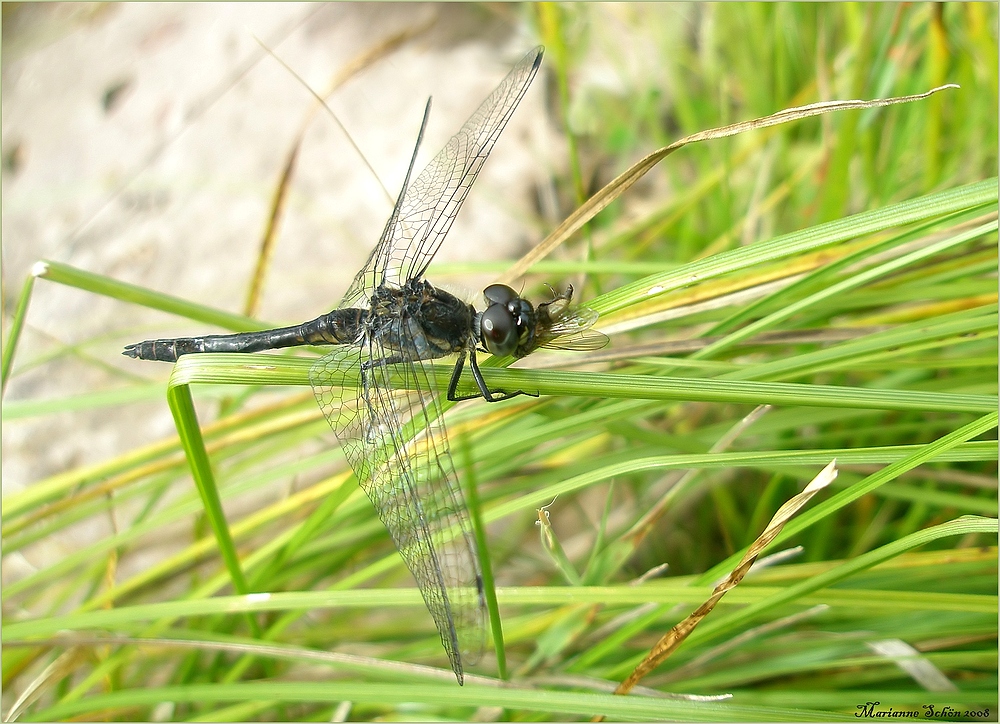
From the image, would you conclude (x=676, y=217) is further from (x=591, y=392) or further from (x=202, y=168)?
(x=202, y=168)

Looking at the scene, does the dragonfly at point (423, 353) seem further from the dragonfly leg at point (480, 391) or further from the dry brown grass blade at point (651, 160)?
the dry brown grass blade at point (651, 160)

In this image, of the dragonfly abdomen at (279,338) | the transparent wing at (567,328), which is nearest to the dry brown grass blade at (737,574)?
the transparent wing at (567,328)

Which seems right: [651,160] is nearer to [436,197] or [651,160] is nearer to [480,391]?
[480,391]

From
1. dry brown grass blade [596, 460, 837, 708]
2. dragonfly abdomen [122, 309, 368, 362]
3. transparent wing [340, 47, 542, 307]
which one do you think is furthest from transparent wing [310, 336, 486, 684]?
dry brown grass blade [596, 460, 837, 708]

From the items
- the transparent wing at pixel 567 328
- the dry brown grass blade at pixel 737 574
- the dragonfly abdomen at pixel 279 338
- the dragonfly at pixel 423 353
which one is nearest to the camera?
the dry brown grass blade at pixel 737 574

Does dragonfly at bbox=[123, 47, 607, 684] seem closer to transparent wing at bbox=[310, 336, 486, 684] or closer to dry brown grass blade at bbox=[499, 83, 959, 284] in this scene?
transparent wing at bbox=[310, 336, 486, 684]

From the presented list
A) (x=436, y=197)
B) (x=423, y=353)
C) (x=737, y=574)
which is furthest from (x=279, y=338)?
(x=737, y=574)

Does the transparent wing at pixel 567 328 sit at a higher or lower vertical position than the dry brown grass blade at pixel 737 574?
higher
